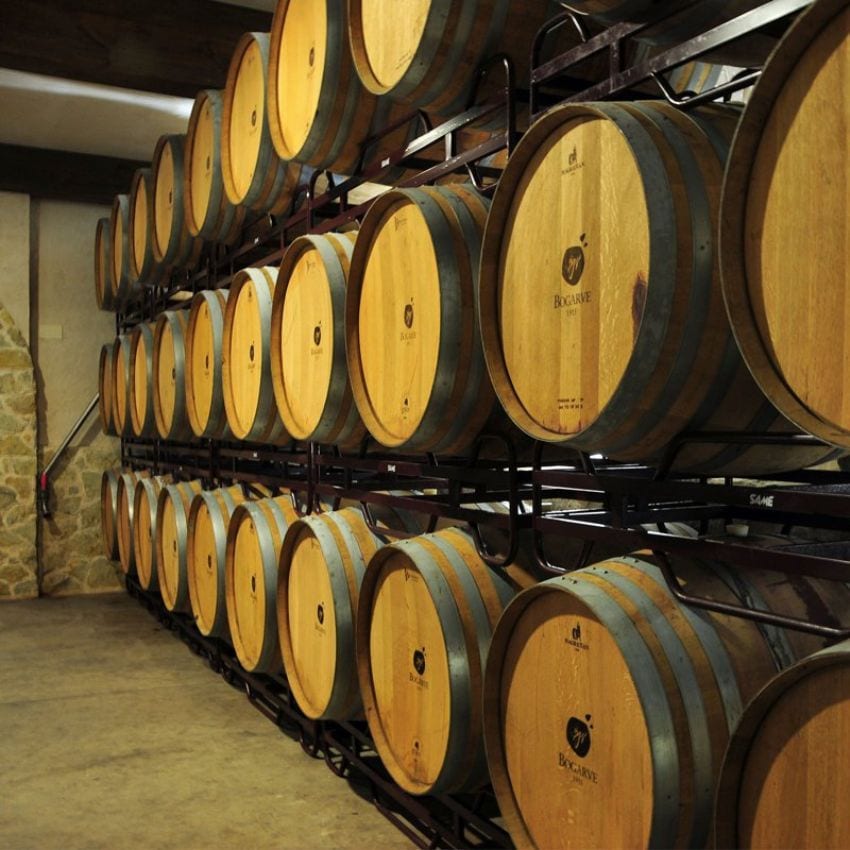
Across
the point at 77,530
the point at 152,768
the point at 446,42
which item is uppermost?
the point at 446,42

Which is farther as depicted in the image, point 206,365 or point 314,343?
point 206,365

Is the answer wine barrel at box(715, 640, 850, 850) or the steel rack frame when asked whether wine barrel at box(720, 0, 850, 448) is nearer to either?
the steel rack frame

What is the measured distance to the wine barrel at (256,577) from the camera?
3.99 metres

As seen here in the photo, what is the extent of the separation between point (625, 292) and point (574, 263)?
20 centimetres

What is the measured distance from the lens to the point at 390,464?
321 cm

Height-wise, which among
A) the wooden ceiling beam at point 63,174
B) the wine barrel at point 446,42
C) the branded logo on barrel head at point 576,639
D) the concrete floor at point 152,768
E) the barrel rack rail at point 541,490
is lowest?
the concrete floor at point 152,768

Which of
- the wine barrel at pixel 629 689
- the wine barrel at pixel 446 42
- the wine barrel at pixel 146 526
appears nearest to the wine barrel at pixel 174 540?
A: the wine barrel at pixel 146 526

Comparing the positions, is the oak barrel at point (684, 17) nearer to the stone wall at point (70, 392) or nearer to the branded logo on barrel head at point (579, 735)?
the branded logo on barrel head at point (579, 735)

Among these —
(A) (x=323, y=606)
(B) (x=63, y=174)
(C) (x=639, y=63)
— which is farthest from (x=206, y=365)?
(B) (x=63, y=174)

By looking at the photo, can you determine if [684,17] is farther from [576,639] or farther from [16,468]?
[16,468]

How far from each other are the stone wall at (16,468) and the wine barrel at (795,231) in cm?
748

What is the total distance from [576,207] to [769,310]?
61cm

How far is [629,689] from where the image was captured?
189 cm

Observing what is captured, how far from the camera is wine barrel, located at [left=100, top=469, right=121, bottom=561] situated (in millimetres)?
7708
